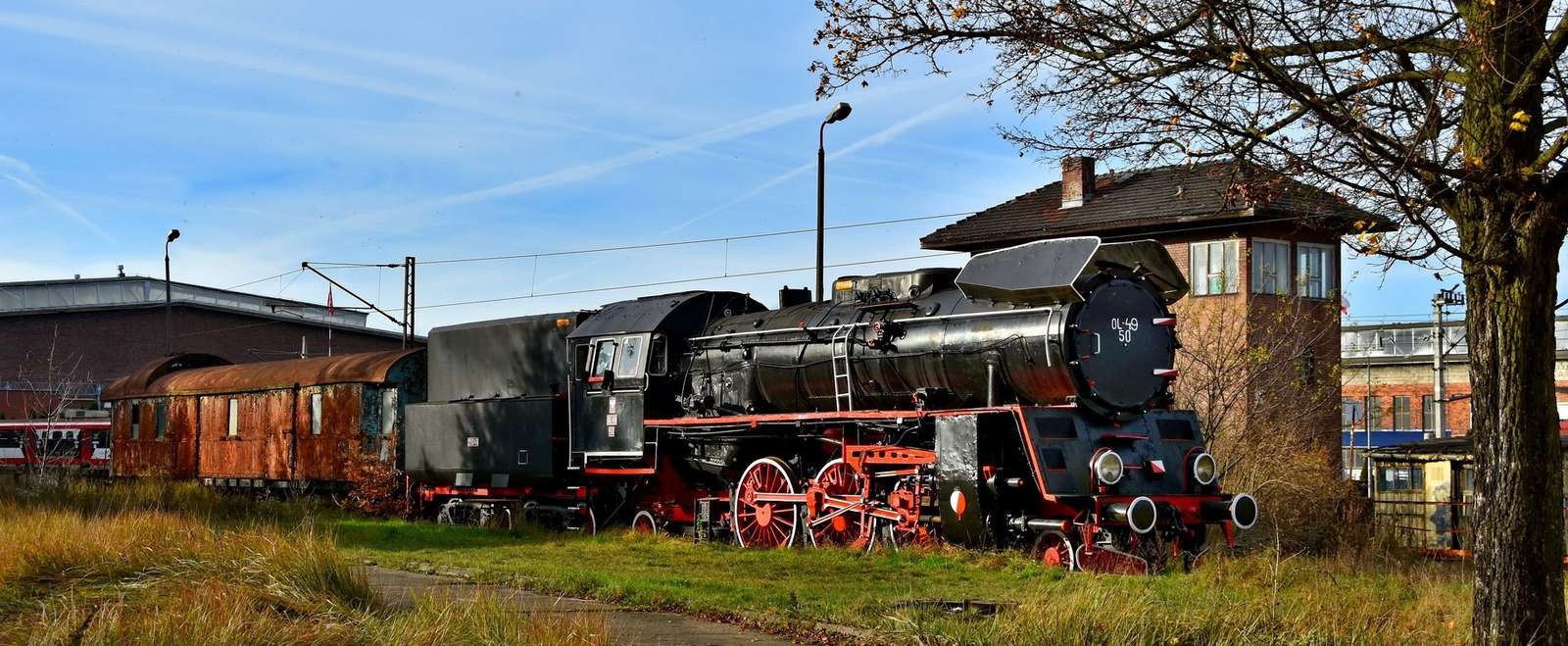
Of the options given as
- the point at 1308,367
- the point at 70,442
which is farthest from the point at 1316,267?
the point at 70,442

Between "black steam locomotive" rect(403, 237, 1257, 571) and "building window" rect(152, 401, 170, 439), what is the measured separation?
13967 mm

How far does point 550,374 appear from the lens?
790 inches

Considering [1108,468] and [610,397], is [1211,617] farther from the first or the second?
[610,397]

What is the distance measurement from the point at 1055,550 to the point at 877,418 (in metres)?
2.65

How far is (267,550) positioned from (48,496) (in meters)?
11.3

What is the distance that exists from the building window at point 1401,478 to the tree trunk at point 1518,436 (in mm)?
16697

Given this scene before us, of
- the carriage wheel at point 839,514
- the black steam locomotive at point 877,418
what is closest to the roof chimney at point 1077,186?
the black steam locomotive at point 877,418

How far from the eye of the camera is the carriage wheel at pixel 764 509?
16547mm

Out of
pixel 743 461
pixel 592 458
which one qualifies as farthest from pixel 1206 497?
pixel 592 458

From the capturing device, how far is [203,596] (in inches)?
340

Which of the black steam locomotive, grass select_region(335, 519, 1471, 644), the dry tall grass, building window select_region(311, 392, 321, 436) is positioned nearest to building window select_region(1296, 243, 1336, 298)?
grass select_region(335, 519, 1471, 644)

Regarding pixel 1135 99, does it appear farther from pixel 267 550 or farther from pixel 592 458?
pixel 592 458

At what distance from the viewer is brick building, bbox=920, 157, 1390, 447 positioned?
23.1m

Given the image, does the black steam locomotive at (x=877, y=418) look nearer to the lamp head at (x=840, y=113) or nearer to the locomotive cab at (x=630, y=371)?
the locomotive cab at (x=630, y=371)
